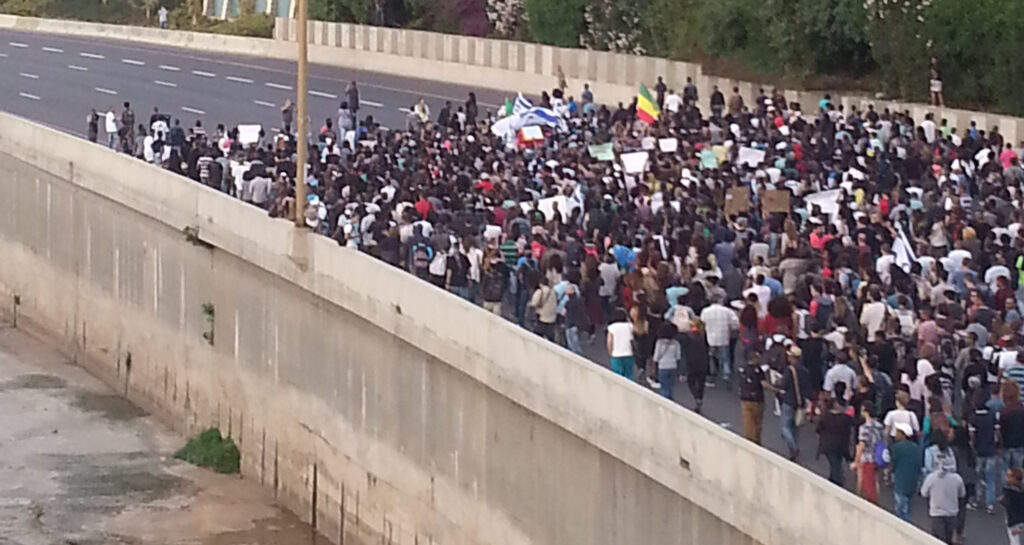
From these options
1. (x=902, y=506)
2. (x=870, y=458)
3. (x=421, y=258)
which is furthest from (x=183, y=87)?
(x=902, y=506)

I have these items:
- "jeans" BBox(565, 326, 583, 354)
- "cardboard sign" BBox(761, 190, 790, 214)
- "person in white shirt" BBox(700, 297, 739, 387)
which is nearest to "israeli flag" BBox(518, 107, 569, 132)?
"cardboard sign" BBox(761, 190, 790, 214)

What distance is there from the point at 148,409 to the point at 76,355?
4.63 metres

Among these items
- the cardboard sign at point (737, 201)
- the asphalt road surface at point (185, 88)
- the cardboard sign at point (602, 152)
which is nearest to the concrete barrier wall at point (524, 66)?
the asphalt road surface at point (185, 88)

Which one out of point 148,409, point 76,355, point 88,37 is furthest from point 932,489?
point 88,37

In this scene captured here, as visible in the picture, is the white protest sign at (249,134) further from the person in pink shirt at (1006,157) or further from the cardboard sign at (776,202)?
the person in pink shirt at (1006,157)

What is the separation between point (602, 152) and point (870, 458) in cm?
1583

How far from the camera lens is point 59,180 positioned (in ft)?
126

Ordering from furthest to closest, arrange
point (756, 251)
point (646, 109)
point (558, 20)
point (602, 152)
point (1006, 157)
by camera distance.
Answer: point (558, 20) → point (646, 109) → point (602, 152) → point (1006, 157) → point (756, 251)

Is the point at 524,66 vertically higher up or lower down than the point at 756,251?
higher up

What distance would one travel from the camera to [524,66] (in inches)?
2154

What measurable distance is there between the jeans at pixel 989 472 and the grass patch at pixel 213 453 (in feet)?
48.4

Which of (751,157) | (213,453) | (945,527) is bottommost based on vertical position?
(213,453)

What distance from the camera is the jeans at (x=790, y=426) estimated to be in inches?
705

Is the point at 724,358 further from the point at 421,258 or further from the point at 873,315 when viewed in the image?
the point at 421,258
